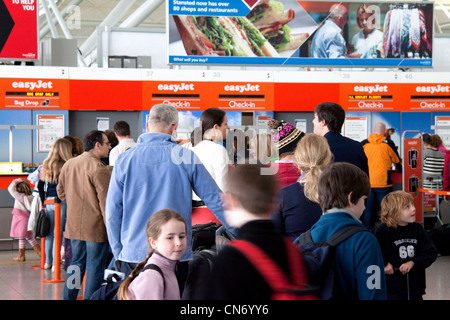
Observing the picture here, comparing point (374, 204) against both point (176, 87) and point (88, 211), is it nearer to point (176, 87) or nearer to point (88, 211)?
point (176, 87)

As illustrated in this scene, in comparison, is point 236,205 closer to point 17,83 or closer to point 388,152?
point 388,152

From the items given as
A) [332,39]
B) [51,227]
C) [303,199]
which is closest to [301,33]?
[332,39]

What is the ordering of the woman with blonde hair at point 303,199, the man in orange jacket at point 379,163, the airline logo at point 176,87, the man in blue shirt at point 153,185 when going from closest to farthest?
1. the woman with blonde hair at point 303,199
2. the man in blue shirt at point 153,185
3. the man in orange jacket at point 379,163
4. the airline logo at point 176,87

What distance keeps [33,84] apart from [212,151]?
651cm

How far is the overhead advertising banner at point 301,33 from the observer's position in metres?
10.5

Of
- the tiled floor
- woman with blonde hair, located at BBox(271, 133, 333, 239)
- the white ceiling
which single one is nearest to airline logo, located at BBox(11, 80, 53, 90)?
the tiled floor

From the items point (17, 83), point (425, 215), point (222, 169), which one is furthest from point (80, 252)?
point (425, 215)

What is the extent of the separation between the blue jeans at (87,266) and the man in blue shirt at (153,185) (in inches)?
61.7

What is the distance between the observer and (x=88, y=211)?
16.5 feet

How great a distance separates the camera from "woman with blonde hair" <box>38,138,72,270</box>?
6.22 metres

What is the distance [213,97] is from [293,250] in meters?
8.85

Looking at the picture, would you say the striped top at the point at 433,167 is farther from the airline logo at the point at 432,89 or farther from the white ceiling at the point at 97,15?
the white ceiling at the point at 97,15

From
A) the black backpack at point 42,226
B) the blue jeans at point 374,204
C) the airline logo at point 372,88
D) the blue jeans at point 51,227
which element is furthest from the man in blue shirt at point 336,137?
→ the airline logo at point 372,88
